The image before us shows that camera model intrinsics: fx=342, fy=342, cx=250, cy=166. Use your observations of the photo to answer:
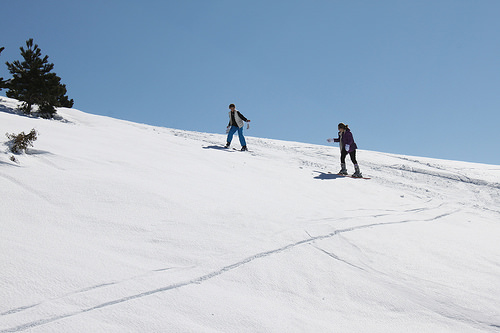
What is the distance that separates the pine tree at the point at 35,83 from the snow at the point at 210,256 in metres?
8.92

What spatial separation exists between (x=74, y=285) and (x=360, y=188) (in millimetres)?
7458

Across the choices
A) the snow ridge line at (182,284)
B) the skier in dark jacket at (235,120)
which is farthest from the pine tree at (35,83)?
the snow ridge line at (182,284)

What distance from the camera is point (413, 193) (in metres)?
9.38

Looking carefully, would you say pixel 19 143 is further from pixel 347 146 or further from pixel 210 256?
pixel 347 146

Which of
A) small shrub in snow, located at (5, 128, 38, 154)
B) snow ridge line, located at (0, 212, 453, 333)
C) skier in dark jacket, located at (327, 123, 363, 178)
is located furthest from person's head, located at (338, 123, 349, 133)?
small shrub in snow, located at (5, 128, 38, 154)

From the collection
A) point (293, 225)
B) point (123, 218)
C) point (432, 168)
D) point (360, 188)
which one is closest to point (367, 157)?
point (432, 168)

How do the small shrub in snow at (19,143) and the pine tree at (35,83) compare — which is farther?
the pine tree at (35,83)

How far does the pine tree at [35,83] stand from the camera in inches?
551

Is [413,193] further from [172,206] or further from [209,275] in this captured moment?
[209,275]

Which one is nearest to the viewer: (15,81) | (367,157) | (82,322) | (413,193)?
(82,322)

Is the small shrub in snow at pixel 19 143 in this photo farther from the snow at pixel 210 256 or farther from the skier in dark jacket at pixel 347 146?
the skier in dark jacket at pixel 347 146

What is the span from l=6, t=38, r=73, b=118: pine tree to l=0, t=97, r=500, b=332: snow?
892 cm

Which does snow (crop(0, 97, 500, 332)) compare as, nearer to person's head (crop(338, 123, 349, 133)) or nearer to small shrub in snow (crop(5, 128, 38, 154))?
small shrub in snow (crop(5, 128, 38, 154))

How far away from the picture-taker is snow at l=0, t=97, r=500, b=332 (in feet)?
8.11
